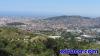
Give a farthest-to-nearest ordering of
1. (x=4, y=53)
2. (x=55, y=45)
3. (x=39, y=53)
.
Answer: (x=55, y=45) < (x=39, y=53) < (x=4, y=53)

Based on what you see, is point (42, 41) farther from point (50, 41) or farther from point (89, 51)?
point (89, 51)

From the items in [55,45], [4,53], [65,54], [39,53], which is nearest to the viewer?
[4,53]

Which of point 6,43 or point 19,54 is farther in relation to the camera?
point 6,43

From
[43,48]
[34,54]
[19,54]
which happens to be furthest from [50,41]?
[19,54]

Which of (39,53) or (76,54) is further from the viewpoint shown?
(39,53)

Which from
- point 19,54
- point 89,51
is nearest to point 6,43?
point 19,54

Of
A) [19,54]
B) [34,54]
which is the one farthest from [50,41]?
[19,54]

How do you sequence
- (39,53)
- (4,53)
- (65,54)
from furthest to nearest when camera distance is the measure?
1. (39,53)
2. (65,54)
3. (4,53)

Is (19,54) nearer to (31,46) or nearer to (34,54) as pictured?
(34,54)
